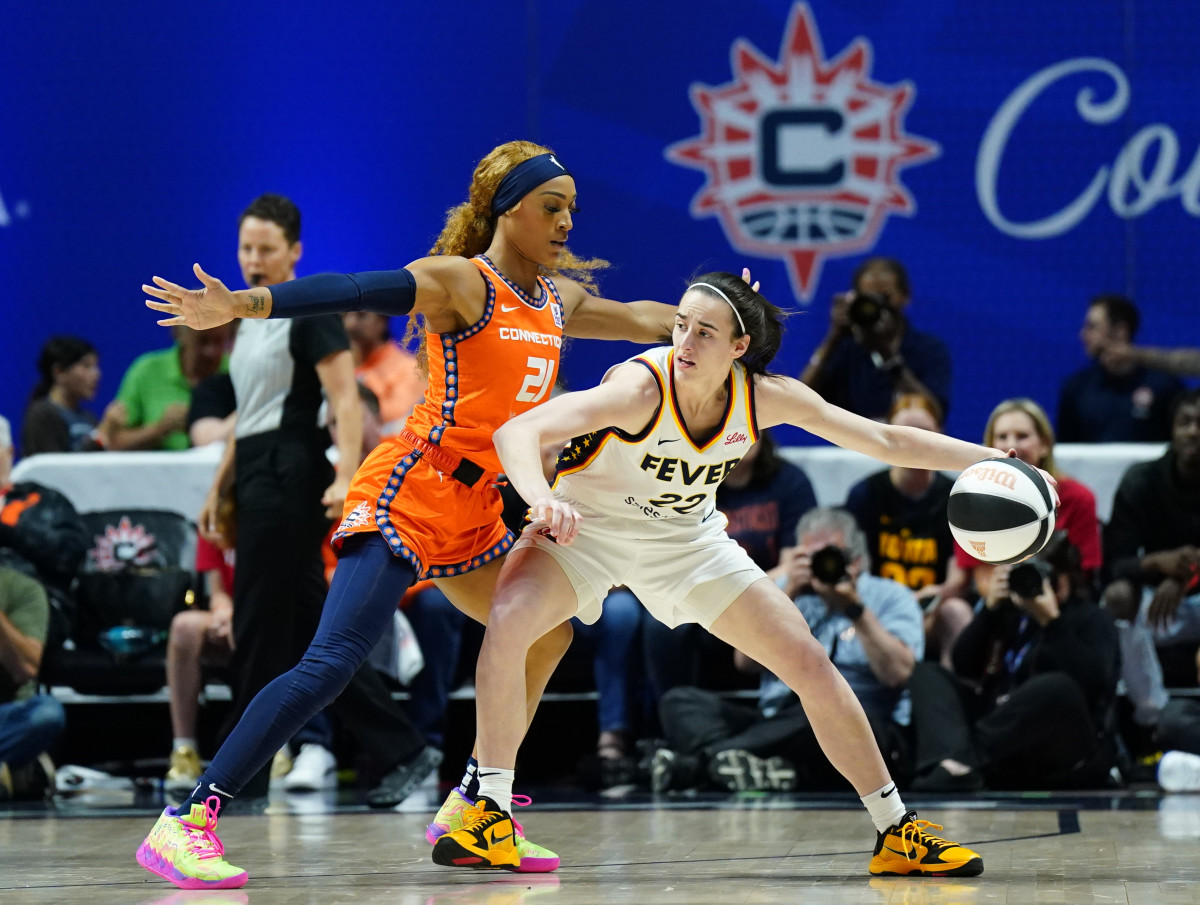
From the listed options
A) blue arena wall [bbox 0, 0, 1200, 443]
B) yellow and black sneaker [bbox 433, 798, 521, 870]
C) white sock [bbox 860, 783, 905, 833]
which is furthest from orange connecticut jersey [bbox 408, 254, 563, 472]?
blue arena wall [bbox 0, 0, 1200, 443]

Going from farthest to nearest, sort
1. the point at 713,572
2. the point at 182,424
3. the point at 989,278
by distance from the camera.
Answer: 1. the point at 989,278
2. the point at 182,424
3. the point at 713,572

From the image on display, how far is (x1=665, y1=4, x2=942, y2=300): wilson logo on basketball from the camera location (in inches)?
362

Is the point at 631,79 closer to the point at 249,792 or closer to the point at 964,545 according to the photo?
the point at 249,792

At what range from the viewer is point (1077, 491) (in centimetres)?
648

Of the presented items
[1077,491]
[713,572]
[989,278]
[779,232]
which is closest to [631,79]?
[779,232]

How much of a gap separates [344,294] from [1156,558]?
3903 millimetres

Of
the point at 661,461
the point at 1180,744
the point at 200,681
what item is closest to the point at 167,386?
the point at 200,681

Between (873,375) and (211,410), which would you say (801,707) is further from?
(211,410)

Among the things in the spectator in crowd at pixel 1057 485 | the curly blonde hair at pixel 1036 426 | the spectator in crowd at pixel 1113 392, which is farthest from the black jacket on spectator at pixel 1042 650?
the spectator in crowd at pixel 1113 392

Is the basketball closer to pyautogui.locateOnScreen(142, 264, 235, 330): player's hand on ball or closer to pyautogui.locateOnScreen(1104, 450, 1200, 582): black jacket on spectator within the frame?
pyautogui.locateOnScreen(142, 264, 235, 330): player's hand on ball

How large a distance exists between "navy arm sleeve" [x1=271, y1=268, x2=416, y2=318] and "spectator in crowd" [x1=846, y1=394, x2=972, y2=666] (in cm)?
320

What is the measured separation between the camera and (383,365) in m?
8.46

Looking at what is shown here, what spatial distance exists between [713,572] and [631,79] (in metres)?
5.78

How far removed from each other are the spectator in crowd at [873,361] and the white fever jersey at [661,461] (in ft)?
11.5
